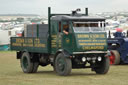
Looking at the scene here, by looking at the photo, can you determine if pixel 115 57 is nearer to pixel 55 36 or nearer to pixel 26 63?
pixel 26 63

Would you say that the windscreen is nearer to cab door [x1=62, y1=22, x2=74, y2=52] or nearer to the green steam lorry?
the green steam lorry


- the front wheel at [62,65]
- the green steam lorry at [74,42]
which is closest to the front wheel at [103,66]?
the green steam lorry at [74,42]

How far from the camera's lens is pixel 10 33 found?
69.8m

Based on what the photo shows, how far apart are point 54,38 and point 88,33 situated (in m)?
1.55

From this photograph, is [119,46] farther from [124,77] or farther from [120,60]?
[124,77]

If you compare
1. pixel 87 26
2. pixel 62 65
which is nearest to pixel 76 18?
pixel 87 26

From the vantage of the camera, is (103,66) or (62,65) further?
(103,66)

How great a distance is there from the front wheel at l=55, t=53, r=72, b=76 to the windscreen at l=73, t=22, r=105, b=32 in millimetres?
1226

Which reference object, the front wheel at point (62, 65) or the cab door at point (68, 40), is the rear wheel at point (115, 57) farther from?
the cab door at point (68, 40)

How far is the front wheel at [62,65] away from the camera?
767 inches

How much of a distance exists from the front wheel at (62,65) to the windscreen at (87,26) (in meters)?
1.23

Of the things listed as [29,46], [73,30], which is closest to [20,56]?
[29,46]

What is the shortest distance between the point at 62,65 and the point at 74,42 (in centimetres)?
113

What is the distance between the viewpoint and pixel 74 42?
19406 millimetres
